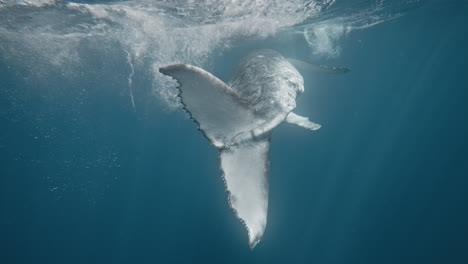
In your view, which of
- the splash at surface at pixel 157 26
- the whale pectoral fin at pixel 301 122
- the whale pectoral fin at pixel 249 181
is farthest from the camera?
the splash at surface at pixel 157 26

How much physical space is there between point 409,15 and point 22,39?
92.8ft

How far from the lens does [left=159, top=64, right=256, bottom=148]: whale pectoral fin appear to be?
119 inches

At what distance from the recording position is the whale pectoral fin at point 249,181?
3.17m

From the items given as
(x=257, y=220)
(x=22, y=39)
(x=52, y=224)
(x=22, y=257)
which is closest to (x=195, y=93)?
(x=257, y=220)

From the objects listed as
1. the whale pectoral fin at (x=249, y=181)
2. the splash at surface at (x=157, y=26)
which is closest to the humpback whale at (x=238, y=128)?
the whale pectoral fin at (x=249, y=181)

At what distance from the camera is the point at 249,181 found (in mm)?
3354

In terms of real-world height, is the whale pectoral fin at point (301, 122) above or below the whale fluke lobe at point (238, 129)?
below

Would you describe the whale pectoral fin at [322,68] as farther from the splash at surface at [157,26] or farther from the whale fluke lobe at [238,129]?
the whale fluke lobe at [238,129]

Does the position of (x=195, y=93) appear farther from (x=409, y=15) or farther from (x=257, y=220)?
(x=409, y=15)

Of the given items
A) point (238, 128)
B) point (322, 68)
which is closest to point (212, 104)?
point (238, 128)

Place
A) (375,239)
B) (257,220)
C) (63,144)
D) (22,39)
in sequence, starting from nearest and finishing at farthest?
(257,220), (22,39), (375,239), (63,144)

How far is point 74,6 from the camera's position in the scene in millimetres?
12133

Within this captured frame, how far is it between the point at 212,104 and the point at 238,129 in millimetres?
562

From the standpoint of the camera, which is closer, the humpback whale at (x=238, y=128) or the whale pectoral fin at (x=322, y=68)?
the humpback whale at (x=238, y=128)
